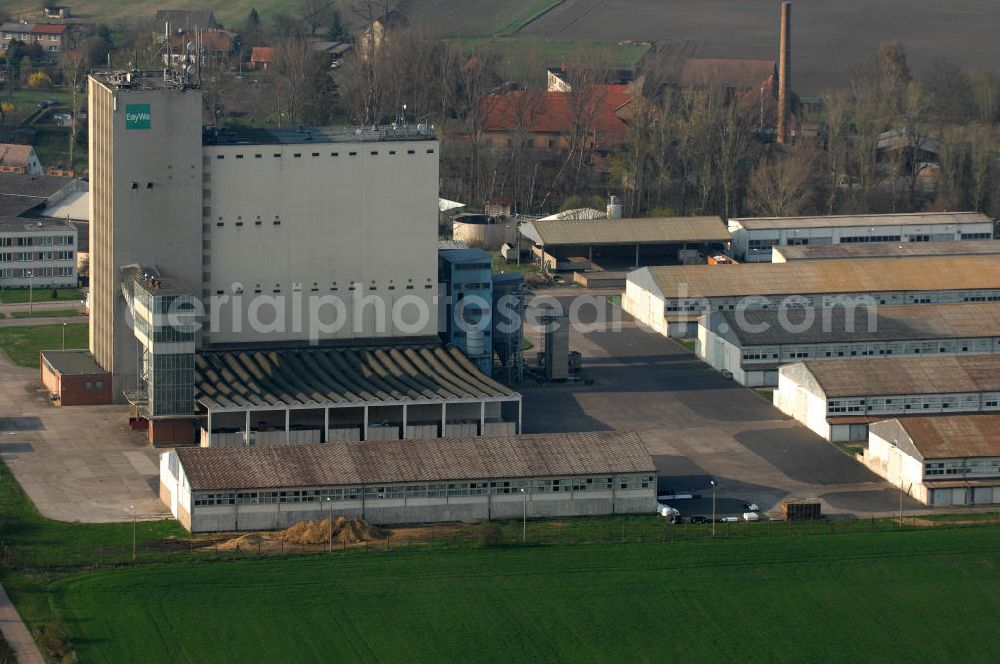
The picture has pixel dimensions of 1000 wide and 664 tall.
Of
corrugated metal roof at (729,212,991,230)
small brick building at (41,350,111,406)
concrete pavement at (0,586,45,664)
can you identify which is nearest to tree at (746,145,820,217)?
corrugated metal roof at (729,212,991,230)

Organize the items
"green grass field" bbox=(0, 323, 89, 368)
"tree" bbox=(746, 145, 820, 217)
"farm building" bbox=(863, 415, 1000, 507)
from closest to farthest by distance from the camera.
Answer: "farm building" bbox=(863, 415, 1000, 507) → "green grass field" bbox=(0, 323, 89, 368) → "tree" bbox=(746, 145, 820, 217)

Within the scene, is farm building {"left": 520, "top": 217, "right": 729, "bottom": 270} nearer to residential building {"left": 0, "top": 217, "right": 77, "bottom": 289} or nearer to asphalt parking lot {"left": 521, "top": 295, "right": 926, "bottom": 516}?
asphalt parking lot {"left": 521, "top": 295, "right": 926, "bottom": 516}

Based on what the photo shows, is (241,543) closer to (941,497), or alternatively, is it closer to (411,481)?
(411,481)

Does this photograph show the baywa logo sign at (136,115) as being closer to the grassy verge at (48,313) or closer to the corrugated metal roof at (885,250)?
the grassy verge at (48,313)

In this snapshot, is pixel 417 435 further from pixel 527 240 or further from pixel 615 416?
pixel 527 240

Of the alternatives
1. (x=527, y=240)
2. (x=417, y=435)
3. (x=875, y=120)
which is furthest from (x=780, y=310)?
(x=875, y=120)

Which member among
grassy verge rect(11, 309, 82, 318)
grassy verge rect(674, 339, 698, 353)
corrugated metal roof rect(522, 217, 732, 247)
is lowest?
grassy verge rect(674, 339, 698, 353)
